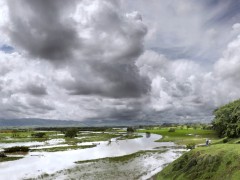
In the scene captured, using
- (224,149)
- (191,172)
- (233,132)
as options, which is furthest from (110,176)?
(233,132)

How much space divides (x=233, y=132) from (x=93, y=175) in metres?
44.1

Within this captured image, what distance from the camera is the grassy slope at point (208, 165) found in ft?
92.8

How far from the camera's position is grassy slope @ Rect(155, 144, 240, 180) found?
28.3m

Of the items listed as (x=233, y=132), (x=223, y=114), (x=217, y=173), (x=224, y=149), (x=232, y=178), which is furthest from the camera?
(x=223, y=114)

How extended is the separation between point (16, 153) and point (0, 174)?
110 feet

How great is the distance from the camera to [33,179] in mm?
44594

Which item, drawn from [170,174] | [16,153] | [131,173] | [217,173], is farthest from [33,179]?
[16,153]

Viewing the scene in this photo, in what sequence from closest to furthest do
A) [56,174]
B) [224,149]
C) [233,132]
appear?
[224,149] → [56,174] → [233,132]

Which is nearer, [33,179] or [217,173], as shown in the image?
[217,173]

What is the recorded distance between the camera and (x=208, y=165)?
3112 centimetres

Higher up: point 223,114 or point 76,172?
point 223,114

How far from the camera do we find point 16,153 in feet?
272

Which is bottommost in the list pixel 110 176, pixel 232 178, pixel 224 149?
pixel 110 176

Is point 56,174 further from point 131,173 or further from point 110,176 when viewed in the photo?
point 131,173
